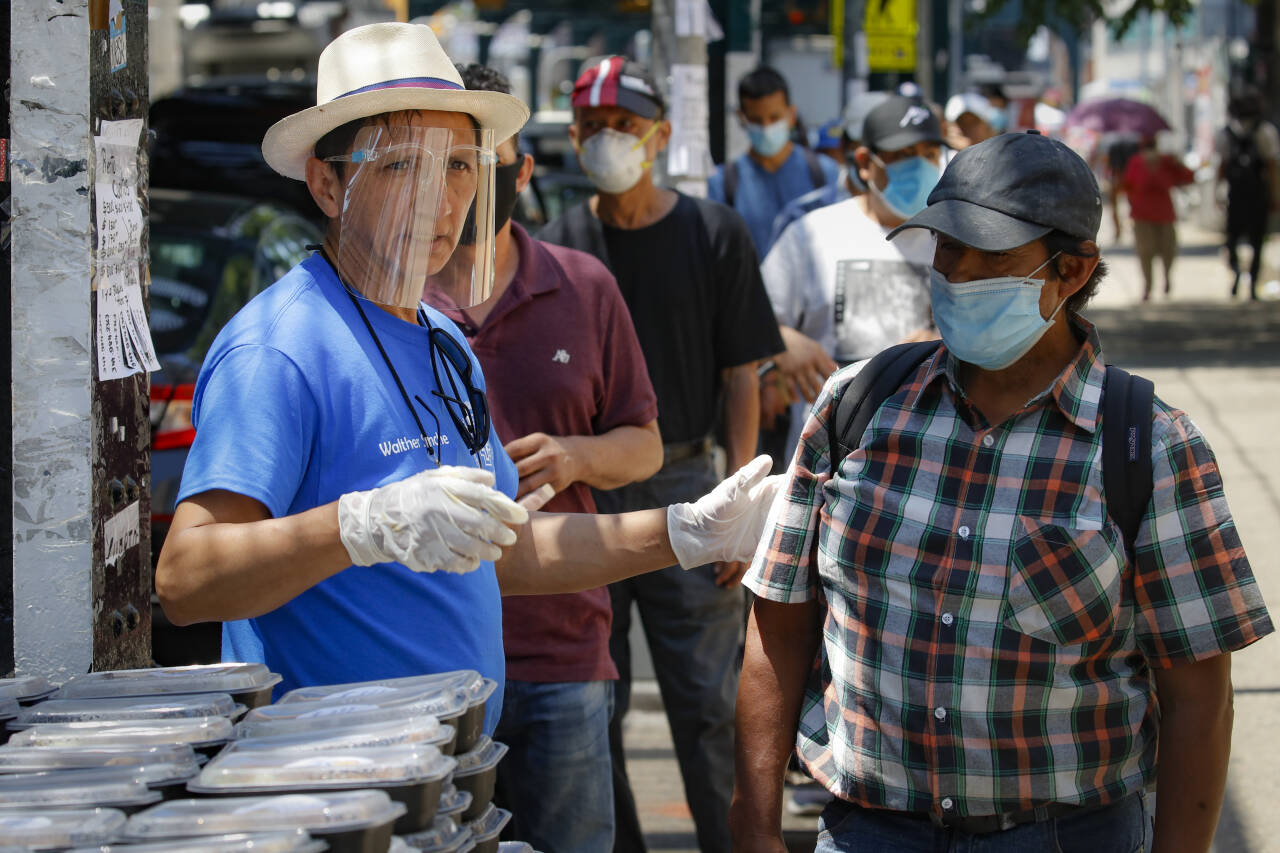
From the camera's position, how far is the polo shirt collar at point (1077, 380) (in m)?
2.54

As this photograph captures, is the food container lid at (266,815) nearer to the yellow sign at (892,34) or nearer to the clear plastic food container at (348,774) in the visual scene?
the clear plastic food container at (348,774)

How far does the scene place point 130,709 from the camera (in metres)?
2.15

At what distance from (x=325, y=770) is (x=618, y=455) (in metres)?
1.93

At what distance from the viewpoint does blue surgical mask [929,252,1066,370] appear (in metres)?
2.61

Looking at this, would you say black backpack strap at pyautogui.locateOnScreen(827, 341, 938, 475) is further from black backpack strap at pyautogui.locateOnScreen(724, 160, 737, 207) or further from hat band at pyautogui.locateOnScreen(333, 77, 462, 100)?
black backpack strap at pyautogui.locateOnScreen(724, 160, 737, 207)

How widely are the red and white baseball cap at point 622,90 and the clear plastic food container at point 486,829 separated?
10.4 feet

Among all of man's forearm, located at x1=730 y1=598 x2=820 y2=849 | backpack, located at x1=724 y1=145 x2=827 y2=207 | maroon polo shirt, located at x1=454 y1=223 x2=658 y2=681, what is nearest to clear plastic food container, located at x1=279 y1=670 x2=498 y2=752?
man's forearm, located at x1=730 y1=598 x2=820 y2=849

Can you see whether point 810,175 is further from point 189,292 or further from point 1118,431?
point 1118,431

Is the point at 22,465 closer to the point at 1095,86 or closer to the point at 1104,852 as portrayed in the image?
the point at 1104,852

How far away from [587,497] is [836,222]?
176 cm

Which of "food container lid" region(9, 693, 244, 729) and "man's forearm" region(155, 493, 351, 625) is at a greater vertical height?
"man's forearm" region(155, 493, 351, 625)

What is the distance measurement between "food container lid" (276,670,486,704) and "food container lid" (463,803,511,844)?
0.16 meters

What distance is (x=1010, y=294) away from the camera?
2.61 m

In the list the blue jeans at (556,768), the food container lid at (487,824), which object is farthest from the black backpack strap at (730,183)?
the food container lid at (487,824)
